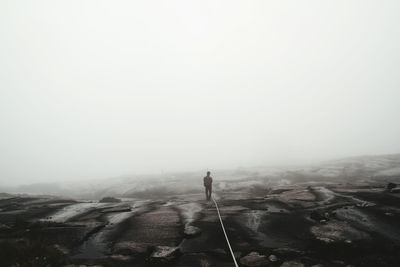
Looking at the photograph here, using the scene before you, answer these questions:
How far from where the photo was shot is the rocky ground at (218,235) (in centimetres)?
1099

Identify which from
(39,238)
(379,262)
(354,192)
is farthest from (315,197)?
(39,238)

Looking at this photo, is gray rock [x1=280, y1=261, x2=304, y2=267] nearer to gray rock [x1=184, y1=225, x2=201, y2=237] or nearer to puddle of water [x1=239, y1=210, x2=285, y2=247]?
puddle of water [x1=239, y1=210, x2=285, y2=247]

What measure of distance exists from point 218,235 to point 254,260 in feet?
10.9

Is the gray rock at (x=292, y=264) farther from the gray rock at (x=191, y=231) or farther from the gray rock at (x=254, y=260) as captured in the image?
the gray rock at (x=191, y=231)

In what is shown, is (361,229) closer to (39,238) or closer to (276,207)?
(276,207)

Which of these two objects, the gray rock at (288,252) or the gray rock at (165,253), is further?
the gray rock at (165,253)

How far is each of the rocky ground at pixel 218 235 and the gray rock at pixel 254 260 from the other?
1.4 inches

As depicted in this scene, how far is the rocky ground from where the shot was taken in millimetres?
10992

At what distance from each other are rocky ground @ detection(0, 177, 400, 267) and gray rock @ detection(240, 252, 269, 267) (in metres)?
0.04

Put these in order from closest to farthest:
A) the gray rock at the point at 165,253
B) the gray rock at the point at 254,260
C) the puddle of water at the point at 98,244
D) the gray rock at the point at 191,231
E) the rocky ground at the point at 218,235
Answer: the gray rock at the point at 254,260 < the rocky ground at the point at 218,235 < the gray rock at the point at 165,253 < the puddle of water at the point at 98,244 < the gray rock at the point at 191,231

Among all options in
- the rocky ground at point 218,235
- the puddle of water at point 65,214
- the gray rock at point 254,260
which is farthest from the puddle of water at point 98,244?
the gray rock at point 254,260

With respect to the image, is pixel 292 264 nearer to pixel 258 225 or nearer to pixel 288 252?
pixel 288 252

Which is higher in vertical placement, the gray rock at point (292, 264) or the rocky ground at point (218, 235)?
the rocky ground at point (218, 235)

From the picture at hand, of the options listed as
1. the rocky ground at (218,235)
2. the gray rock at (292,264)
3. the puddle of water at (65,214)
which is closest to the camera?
the gray rock at (292,264)
